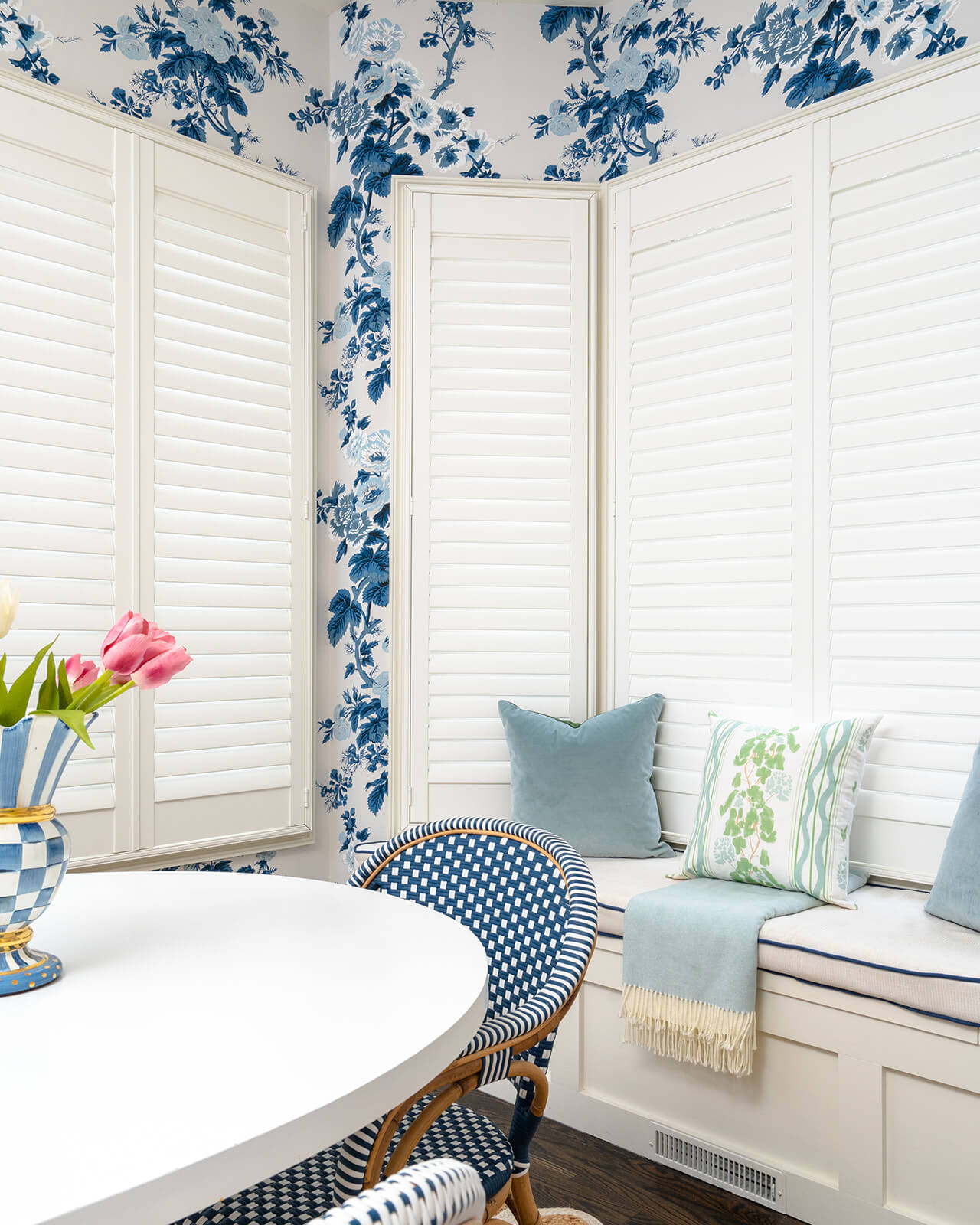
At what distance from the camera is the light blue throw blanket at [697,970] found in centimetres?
194

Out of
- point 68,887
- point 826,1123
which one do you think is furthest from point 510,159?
point 826,1123

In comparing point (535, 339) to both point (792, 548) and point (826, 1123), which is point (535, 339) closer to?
point (792, 548)

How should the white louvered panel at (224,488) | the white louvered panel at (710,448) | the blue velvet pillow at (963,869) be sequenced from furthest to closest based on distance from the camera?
1. the white louvered panel at (224,488)
2. the white louvered panel at (710,448)
3. the blue velvet pillow at (963,869)

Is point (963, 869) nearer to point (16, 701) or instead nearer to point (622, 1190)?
point (622, 1190)

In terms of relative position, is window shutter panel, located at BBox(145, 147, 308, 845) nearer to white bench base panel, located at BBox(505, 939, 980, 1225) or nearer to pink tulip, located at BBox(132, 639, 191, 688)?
white bench base panel, located at BBox(505, 939, 980, 1225)

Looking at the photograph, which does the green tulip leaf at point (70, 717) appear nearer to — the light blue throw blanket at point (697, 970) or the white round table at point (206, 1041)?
the white round table at point (206, 1041)

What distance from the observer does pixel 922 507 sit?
90.4 inches

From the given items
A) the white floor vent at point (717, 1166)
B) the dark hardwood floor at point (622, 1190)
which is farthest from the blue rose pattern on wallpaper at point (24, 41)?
the white floor vent at point (717, 1166)

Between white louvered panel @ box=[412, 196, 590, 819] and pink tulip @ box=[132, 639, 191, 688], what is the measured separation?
172 cm

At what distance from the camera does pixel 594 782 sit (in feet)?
8.54

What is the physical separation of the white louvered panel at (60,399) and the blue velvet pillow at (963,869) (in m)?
2.01

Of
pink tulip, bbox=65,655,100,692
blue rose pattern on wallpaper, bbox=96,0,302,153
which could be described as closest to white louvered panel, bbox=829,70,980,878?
blue rose pattern on wallpaper, bbox=96,0,302,153

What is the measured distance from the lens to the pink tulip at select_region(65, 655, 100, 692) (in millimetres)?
1193

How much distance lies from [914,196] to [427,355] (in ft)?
4.55
